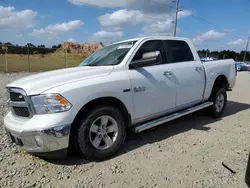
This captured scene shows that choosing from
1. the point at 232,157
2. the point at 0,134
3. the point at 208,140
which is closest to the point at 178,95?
the point at 208,140

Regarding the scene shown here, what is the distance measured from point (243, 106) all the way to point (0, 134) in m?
6.71

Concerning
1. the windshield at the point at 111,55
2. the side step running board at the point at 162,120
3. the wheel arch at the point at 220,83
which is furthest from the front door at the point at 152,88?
the wheel arch at the point at 220,83

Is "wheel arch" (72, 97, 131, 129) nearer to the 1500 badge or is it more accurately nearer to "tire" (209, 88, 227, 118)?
the 1500 badge

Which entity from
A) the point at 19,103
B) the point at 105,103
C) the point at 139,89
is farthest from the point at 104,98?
the point at 19,103

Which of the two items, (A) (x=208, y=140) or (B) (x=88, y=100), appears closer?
(B) (x=88, y=100)

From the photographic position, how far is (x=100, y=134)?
3334 millimetres

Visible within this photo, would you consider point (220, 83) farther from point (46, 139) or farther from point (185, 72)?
point (46, 139)

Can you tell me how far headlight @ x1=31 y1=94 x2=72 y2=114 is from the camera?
289 cm

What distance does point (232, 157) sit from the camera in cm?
345

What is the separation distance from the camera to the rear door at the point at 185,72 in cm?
438

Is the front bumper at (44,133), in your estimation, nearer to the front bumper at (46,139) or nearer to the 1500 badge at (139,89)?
the front bumper at (46,139)

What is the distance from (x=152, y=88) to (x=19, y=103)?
6.92ft

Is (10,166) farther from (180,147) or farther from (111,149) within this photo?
(180,147)

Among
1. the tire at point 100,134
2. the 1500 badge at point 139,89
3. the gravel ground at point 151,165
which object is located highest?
the 1500 badge at point 139,89
